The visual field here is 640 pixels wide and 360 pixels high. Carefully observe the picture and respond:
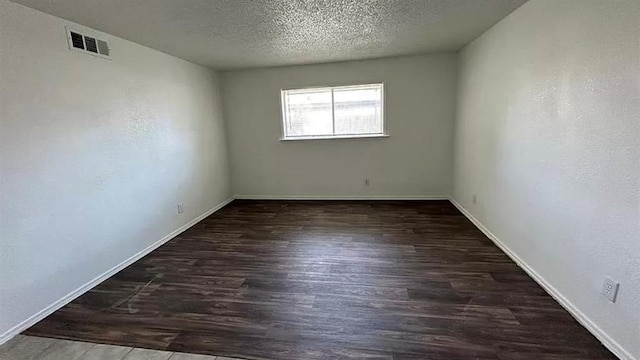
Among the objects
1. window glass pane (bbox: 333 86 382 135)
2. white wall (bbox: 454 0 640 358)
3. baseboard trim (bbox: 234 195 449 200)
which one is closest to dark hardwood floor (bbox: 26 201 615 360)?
white wall (bbox: 454 0 640 358)

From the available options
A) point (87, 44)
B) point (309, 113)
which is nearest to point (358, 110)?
point (309, 113)

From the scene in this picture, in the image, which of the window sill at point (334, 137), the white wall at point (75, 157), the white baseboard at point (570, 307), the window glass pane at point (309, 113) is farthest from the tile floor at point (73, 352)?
the window glass pane at point (309, 113)

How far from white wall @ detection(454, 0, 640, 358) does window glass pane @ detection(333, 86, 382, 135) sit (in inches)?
72.1

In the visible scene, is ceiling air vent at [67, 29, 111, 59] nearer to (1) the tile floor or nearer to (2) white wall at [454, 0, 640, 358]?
(1) the tile floor

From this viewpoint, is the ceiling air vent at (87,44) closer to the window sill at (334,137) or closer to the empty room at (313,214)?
the empty room at (313,214)

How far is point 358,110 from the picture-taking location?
4828 mm

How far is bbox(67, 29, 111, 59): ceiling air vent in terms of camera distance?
8.01 ft

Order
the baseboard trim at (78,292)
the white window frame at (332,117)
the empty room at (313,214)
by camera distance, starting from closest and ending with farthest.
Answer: the empty room at (313,214)
the baseboard trim at (78,292)
the white window frame at (332,117)

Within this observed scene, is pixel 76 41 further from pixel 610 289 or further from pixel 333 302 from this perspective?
pixel 610 289

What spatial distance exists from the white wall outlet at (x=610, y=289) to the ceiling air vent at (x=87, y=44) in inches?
160

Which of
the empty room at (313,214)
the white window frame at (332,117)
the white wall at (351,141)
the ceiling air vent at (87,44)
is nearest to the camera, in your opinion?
the empty room at (313,214)

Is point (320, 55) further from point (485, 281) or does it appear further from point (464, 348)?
point (464, 348)

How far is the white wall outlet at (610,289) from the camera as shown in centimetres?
164

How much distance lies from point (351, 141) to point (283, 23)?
8.11 feet
